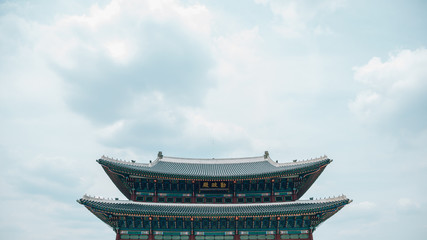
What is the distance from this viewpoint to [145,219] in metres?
28.7

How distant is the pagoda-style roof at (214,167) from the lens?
1164 inches

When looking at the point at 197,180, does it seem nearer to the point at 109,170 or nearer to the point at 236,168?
the point at 236,168

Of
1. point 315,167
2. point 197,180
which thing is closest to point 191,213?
point 197,180

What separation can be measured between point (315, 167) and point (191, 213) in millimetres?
14205

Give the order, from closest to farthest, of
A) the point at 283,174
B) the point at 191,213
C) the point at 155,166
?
the point at 191,213, the point at 283,174, the point at 155,166

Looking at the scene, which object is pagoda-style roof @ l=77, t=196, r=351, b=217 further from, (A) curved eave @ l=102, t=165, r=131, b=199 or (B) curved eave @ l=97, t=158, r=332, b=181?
(B) curved eave @ l=97, t=158, r=332, b=181

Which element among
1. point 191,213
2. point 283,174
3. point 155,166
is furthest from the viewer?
point 155,166

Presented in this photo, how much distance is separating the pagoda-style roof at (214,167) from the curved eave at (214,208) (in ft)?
11.1

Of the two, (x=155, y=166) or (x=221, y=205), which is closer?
(x=221, y=205)

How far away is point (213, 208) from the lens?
98.8 ft

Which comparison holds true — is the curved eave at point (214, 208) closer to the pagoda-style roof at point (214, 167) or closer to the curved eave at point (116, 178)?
the curved eave at point (116, 178)

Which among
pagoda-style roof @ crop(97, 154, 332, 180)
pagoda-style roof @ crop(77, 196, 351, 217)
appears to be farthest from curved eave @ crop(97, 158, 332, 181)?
pagoda-style roof @ crop(77, 196, 351, 217)

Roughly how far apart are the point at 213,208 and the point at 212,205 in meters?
0.96

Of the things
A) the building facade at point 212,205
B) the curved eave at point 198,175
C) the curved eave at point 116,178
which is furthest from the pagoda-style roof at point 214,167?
the curved eave at point 116,178
